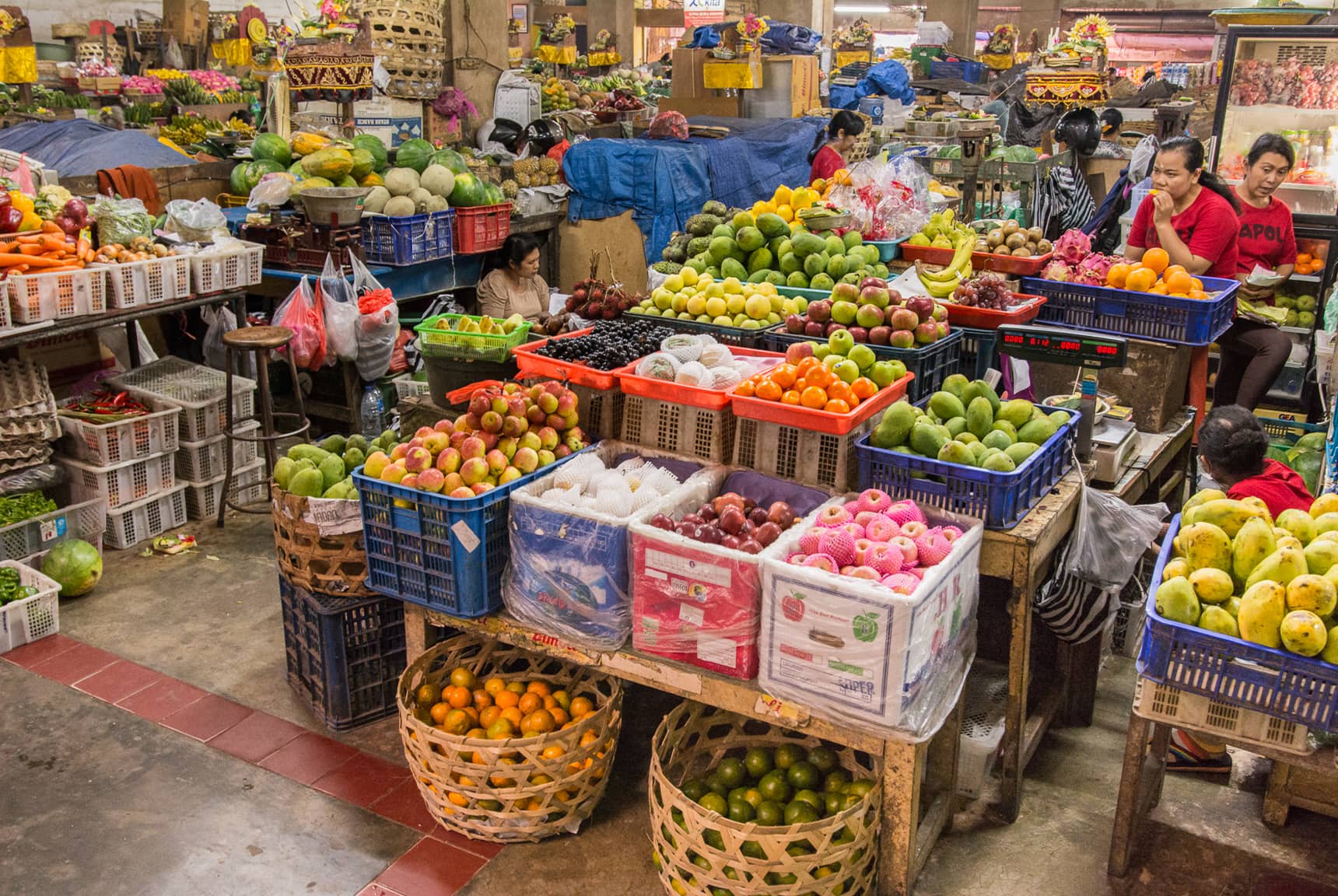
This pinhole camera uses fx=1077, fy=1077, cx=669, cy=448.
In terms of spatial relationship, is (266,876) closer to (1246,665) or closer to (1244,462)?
(1246,665)

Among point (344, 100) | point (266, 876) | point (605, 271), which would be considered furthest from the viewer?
point (605, 271)

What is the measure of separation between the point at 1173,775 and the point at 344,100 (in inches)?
274

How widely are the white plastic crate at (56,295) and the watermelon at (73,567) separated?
41.9 inches

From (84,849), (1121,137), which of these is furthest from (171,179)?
(1121,137)

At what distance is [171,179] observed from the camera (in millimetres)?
7953

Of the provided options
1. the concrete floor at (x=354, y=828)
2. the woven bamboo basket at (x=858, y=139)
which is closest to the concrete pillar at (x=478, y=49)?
the woven bamboo basket at (x=858, y=139)

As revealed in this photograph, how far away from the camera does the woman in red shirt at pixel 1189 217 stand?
5.13 meters

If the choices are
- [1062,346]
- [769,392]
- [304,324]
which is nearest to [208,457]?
[304,324]

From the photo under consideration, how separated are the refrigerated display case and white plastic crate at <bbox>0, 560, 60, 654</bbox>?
21.9ft

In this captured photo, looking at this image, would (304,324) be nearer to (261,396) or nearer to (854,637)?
(261,396)

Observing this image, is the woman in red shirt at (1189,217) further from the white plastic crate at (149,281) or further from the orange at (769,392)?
the white plastic crate at (149,281)

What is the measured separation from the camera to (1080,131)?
909 centimetres

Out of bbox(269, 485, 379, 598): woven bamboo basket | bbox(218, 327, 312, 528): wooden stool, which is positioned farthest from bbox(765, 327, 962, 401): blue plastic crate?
bbox(218, 327, 312, 528): wooden stool

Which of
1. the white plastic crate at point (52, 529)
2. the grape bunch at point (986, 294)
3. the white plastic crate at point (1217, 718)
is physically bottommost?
the white plastic crate at point (52, 529)
